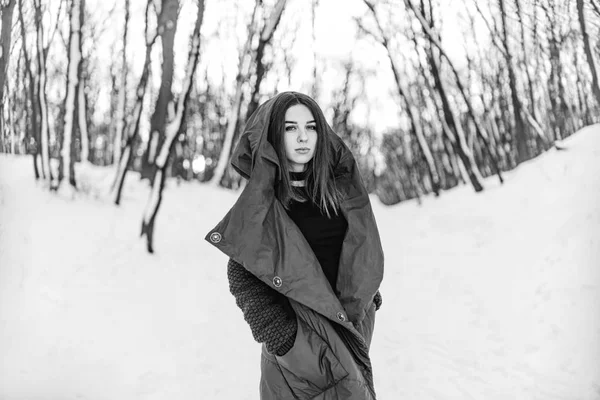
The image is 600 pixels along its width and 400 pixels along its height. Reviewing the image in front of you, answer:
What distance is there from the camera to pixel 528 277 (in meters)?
2.44

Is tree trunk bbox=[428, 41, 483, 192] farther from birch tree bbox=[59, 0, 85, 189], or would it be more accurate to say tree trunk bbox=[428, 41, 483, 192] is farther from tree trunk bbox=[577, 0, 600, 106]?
birch tree bbox=[59, 0, 85, 189]

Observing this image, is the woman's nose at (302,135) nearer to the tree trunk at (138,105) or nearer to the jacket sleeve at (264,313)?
the jacket sleeve at (264,313)

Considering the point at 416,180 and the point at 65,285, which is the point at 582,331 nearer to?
the point at 65,285

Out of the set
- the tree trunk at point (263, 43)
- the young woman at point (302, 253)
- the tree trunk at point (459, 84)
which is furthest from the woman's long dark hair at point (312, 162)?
the tree trunk at point (459, 84)

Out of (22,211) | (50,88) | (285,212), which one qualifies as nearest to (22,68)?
(50,88)

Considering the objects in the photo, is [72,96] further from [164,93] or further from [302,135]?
[302,135]

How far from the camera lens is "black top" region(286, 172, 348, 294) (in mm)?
1155

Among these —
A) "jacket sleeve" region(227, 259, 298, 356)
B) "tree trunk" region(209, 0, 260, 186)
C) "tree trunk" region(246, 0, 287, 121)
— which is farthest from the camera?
"tree trunk" region(209, 0, 260, 186)

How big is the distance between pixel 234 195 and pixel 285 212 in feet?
7.78

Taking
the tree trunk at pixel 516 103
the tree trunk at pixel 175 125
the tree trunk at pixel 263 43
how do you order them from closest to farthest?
1. the tree trunk at pixel 175 125
2. the tree trunk at pixel 516 103
3. the tree trunk at pixel 263 43

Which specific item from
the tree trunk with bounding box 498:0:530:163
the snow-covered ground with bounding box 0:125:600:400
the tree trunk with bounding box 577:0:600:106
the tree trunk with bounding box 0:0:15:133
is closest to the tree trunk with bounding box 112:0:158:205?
the snow-covered ground with bounding box 0:125:600:400

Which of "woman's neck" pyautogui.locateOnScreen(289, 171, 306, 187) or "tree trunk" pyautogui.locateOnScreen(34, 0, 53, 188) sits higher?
"tree trunk" pyautogui.locateOnScreen(34, 0, 53, 188)

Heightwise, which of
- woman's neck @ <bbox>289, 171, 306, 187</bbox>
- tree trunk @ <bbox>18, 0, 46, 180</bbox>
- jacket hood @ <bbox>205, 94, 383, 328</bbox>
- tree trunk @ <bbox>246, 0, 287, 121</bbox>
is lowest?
jacket hood @ <bbox>205, 94, 383, 328</bbox>

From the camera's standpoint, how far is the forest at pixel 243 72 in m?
2.23
